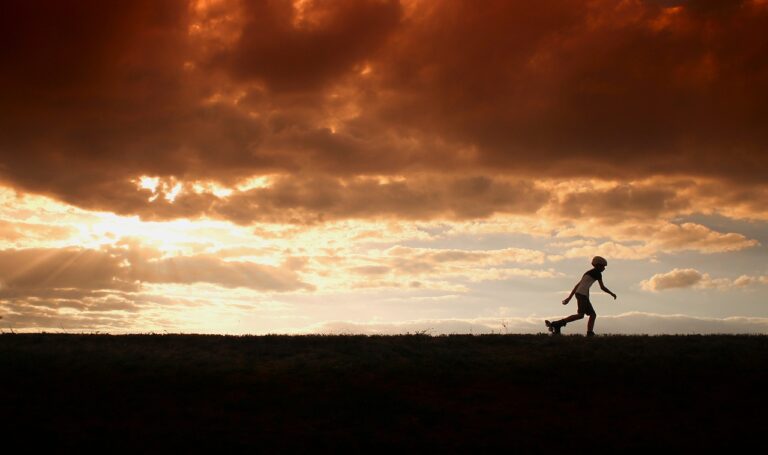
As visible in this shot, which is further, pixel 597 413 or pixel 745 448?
pixel 597 413

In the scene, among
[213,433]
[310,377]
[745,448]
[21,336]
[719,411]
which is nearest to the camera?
[745,448]

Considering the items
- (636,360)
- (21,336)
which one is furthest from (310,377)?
(21,336)

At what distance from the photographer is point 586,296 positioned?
25172mm

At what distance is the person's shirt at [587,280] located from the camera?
25250 millimetres

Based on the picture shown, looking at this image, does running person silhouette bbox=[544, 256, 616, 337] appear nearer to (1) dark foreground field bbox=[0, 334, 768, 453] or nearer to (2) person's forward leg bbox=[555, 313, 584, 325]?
(2) person's forward leg bbox=[555, 313, 584, 325]

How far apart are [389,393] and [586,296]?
395 inches

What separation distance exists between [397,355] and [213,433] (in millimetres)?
7966

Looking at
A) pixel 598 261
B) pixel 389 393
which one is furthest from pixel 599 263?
pixel 389 393

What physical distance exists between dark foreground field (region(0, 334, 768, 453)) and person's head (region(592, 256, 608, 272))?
2.92m

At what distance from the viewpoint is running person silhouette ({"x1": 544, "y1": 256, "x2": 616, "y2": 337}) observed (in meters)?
25.1

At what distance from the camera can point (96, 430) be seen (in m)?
15.7

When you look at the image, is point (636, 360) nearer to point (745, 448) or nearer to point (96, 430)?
point (745, 448)

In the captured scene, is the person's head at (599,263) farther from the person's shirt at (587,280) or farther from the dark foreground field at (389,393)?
the dark foreground field at (389,393)

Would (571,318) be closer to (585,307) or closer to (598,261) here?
(585,307)
